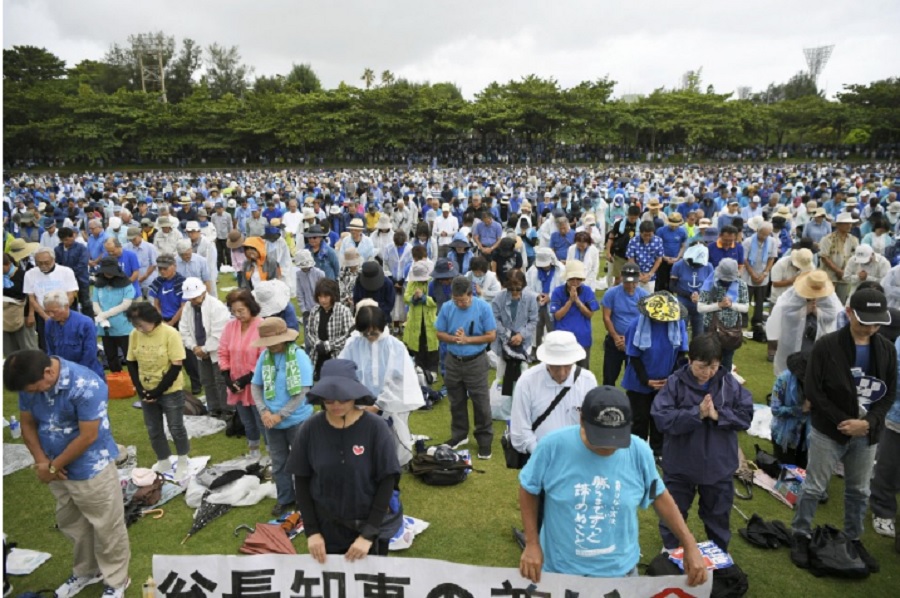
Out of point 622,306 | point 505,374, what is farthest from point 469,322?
point 622,306

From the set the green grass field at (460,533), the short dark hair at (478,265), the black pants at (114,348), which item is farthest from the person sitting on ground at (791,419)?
the black pants at (114,348)

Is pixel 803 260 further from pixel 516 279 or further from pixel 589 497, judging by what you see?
pixel 589 497

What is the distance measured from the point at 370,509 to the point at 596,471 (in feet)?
4.20

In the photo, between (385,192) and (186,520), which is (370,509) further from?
(385,192)

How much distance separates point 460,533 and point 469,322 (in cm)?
187

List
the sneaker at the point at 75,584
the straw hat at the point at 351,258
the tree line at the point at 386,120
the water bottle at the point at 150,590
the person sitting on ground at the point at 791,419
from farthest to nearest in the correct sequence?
the tree line at the point at 386,120 → the straw hat at the point at 351,258 → the person sitting on ground at the point at 791,419 → the sneaker at the point at 75,584 → the water bottle at the point at 150,590

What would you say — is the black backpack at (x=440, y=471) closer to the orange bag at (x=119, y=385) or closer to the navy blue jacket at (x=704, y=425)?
the navy blue jacket at (x=704, y=425)

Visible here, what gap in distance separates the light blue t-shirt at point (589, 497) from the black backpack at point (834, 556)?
80.8 inches

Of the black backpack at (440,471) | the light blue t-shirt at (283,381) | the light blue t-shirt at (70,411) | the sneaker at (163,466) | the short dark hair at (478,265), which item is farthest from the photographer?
the short dark hair at (478,265)

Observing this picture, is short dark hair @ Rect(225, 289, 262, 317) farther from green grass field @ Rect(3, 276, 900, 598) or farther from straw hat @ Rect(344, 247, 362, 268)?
straw hat @ Rect(344, 247, 362, 268)

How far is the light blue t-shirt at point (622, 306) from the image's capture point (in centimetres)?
601

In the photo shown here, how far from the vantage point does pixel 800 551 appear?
166 inches

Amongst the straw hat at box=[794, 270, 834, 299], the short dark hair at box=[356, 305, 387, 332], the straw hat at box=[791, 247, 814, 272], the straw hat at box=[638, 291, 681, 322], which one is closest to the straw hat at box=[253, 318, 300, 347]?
the short dark hair at box=[356, 305, 387, 332]

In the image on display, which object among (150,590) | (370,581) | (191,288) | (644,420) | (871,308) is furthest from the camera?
(191,288)
